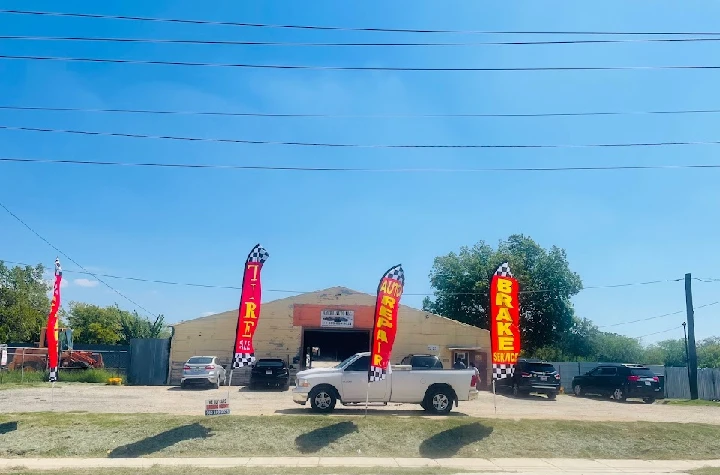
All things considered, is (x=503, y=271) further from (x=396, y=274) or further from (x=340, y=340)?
(x=340, y=340)

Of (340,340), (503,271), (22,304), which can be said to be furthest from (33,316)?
(503,271)

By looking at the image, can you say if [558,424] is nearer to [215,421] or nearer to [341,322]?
[215,421]

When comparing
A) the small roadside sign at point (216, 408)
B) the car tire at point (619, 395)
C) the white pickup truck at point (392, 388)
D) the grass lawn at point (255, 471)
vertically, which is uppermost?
the white pickup truck at point (392, 388)

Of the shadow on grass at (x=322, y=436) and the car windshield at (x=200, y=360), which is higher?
the car windshield at (x=200, y=360)

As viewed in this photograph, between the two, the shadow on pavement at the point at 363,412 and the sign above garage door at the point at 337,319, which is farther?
the sign above garage door at the point at 337,319

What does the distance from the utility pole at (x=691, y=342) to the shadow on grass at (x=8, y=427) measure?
31250 millimetres

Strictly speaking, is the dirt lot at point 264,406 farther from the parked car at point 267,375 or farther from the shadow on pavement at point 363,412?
the parked car at point 267,375

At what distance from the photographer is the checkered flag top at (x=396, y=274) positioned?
658 inches

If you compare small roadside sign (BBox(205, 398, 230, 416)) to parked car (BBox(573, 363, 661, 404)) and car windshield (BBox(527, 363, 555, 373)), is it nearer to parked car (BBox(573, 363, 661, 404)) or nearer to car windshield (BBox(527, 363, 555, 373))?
car windshield (BBox(527, 363, 555, 373))

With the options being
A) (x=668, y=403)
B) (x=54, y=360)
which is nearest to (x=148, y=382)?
(x=54, y=360)

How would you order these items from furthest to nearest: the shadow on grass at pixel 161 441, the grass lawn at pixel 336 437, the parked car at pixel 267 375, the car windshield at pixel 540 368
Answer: the parked car at pixel 267 375 → the car windshield at pixel 540 368 → the grass lawn at pixel 336 437 → the shadow on grass at pixel 161 441

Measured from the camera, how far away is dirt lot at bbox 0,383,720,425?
18984mm

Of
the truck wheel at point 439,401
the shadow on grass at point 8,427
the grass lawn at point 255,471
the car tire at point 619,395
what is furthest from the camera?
the car tire at point 619,395

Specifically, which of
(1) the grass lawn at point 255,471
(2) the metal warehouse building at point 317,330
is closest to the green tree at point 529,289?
(2) the metal warehouse building at point 317,330
